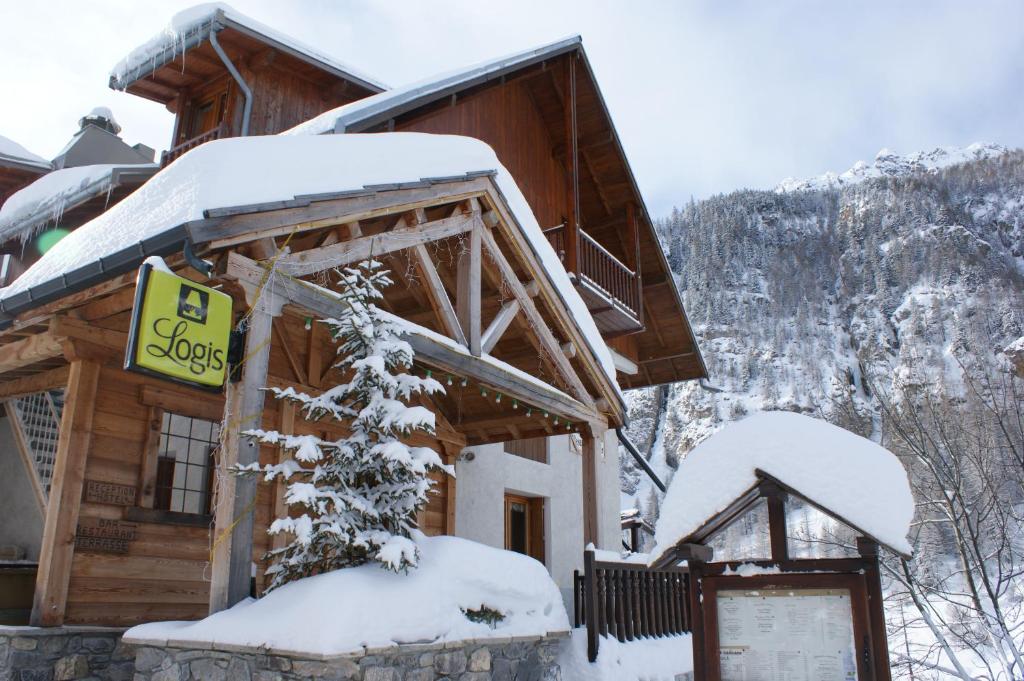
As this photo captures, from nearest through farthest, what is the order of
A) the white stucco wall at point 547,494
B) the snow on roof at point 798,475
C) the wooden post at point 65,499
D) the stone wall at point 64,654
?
1. the snow on roof at point 798,475
2. the stone wall at point 64,654
3. the wooden post at point 65,499
4. the white stucco wall at point 547,494

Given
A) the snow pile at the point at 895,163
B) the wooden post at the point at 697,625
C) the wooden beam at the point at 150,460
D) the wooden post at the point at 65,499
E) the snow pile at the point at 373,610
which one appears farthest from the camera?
the snow pile at the point at 895,163

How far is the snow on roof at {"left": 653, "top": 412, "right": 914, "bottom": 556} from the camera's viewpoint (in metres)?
3.64

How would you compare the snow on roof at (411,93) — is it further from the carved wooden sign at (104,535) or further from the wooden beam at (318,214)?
the carved wooden sign at (104,535)

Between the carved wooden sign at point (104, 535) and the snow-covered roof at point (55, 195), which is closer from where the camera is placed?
the carved wooden sign at point (104, 535)

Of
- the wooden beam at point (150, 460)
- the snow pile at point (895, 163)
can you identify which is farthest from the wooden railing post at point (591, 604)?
the snow pile at point (895, 163)

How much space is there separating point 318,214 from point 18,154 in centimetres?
1143

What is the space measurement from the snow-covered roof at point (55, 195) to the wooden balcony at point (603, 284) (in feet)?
22.0

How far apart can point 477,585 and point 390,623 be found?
1282 millimetres

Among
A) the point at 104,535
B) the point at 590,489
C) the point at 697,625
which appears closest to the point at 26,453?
the point at 104,535

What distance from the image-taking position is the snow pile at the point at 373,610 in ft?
15.5

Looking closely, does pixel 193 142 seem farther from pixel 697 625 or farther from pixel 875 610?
pixel 875 610

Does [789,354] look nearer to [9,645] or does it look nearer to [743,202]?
[743,202]

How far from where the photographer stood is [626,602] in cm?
846

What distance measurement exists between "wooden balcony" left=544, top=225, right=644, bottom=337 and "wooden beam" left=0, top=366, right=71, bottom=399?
7.54 m
